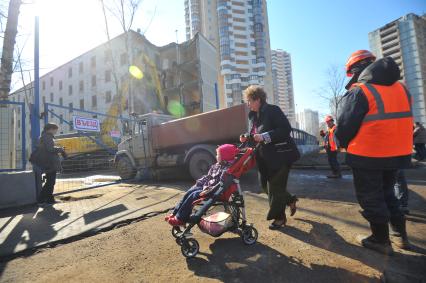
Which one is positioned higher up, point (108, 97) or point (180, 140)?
point (108, 97)

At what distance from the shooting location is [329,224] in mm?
3379

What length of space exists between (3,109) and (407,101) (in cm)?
782

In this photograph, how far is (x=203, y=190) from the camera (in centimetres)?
286

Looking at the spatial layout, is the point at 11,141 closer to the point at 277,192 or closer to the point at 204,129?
the point at 204,129

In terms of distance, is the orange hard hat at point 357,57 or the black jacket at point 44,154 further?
the black jacket at point 44,154

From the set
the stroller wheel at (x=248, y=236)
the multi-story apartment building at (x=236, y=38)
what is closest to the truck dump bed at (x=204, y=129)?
the stroller wheel at (x=248, y=236)

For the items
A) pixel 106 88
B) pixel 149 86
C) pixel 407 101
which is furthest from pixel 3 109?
pixel 106 88

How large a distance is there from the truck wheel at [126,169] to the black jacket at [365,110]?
856 cm

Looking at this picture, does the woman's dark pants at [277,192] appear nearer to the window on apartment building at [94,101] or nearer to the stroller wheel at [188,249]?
the stroller wheel at [188,249]

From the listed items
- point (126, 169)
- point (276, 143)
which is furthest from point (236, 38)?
point (276, 143)

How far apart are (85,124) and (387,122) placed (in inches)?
318

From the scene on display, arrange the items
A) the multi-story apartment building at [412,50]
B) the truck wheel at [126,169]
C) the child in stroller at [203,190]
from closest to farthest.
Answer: the child in stroller at [203,190] < the truck wheel at [126,169] < the multi-story apartment building at [412,50]

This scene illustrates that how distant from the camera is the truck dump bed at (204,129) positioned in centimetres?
722

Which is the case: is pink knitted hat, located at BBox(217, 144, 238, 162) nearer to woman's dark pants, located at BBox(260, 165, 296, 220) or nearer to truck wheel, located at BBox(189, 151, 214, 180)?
woman's dark pants, located at BBox(260, 165, 296, 220)
